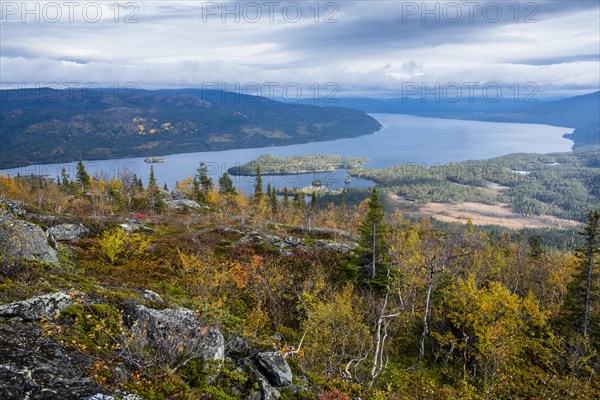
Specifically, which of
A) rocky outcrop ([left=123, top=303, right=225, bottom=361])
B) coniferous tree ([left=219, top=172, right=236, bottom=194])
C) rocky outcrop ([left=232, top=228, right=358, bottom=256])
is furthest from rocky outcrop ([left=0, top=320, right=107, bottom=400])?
coniferous tree ([left=219, top=172, right=236, bottom=194])

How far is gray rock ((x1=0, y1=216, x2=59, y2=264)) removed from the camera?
17.9m

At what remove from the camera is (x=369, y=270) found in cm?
4403

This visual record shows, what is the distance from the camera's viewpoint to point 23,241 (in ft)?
62.0

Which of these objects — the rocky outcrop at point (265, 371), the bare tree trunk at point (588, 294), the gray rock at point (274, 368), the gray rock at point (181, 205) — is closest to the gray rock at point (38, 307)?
the rocky outcrop at point (265, 371)

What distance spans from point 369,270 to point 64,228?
35884 millimetres

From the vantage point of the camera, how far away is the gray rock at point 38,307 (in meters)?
11.9

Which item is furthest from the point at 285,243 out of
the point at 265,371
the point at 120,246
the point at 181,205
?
the point at 181,205

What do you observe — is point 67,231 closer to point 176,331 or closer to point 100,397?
point 176,331

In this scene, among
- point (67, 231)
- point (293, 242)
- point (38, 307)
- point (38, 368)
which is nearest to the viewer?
point (38, 368)

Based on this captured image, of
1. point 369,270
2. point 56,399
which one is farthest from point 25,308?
point 369,270

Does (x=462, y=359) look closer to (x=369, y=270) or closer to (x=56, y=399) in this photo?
(x=369, y=270)

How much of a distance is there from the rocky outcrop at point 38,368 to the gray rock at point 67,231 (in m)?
32.0

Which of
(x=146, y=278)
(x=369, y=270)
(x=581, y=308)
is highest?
(x=146, y=278)

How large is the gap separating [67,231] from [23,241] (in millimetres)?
23922
